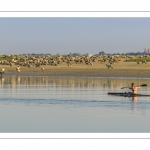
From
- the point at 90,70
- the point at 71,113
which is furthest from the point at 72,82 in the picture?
the point at 71,113

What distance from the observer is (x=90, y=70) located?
4525 cm

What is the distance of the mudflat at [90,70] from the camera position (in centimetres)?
4223

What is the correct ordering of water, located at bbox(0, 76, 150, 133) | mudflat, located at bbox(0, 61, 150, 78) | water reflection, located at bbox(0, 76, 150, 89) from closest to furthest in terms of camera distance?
1. water, located at bbox(0, 76, 150, 133)
2. water reflection, located at bbox(0, 76, 150, 89)
3. mudflat, located at bbox(0, 61, 150, 78)

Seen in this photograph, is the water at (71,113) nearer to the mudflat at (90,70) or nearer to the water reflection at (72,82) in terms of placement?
the water reflection at (72,82)

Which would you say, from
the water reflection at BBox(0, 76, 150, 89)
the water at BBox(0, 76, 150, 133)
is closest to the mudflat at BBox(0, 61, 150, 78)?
the water reflection at BBox(0, 76, 150, 89)

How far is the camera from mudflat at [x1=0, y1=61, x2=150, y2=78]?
42.2m

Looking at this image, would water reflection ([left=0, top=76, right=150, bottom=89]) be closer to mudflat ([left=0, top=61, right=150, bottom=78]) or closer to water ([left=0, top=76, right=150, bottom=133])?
water ([left=0, top=76, right=150, bottom=133])

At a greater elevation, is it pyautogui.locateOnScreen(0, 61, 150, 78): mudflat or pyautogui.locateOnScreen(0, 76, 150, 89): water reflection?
pyautogui.locateOnScreen(0, 61, 150, 78): mudflat
